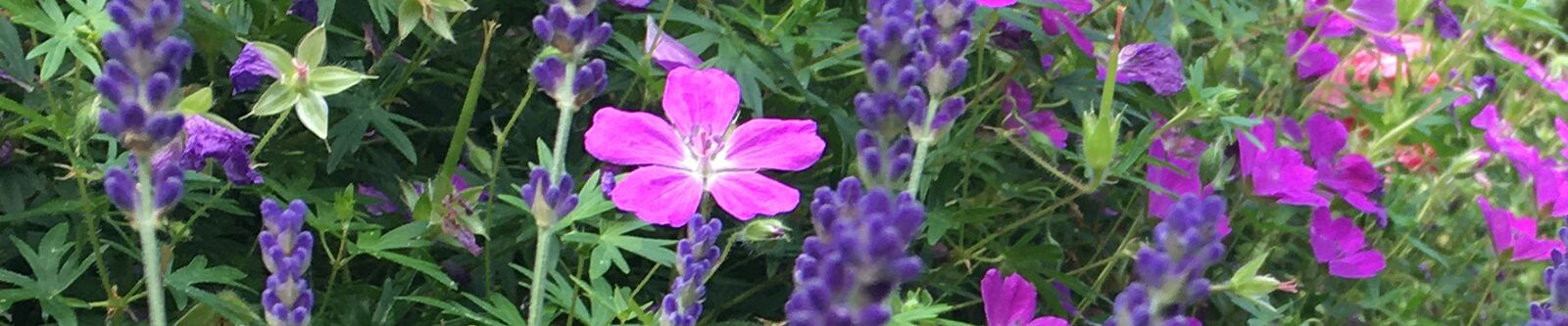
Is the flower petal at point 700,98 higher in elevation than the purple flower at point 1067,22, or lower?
higher

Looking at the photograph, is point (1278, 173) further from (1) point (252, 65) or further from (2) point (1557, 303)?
(1) point (252, 65)

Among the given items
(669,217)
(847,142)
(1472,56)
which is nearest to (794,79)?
(847,142)

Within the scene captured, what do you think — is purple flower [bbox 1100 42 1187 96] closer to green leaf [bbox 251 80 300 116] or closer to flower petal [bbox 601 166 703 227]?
flower petal [bbox 601 166 703 227]

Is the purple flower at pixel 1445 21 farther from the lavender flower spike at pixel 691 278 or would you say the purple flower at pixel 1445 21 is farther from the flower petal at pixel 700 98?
the lavender flower spike at pixel 691 278

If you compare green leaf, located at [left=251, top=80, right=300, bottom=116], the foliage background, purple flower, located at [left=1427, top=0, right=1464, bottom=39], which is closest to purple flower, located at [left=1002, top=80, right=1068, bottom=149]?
the foliage background

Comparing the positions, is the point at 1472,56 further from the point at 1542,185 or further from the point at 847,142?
the point at 847,142

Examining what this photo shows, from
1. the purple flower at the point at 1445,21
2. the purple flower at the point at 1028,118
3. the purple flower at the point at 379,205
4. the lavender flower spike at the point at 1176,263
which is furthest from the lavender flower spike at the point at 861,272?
the purple flower at the point at 1445,21
